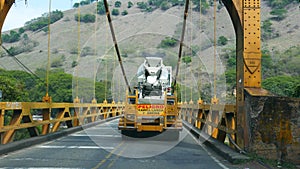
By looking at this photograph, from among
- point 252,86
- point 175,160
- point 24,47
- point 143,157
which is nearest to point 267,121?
point 252,86

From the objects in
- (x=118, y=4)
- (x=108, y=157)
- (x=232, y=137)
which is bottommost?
(x=108, y=157)

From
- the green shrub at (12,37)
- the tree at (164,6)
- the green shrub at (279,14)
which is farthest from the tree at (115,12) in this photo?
the green shrub at (279,14)

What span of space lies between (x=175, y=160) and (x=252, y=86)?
262 centimetres

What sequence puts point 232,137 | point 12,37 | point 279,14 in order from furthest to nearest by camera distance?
point 12,37 → point 279,14 → point 232,137

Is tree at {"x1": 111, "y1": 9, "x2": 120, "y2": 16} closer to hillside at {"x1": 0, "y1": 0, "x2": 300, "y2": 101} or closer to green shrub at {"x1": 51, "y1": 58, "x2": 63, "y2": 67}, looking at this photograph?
hillside at {"x1": 0, "y1": 0, "x2": 300, "y2": 101}

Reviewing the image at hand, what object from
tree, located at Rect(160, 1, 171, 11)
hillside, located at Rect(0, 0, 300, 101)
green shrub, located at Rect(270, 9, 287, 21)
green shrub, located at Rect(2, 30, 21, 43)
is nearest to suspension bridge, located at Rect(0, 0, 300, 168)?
hillside, located at Rect(0, 0, 300, 101)

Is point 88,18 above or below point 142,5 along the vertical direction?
below

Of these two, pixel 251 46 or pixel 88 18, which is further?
pixel 88 18

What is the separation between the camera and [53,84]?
3115 inches

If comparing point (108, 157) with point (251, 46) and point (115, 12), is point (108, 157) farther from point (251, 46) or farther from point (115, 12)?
point (115, 12)

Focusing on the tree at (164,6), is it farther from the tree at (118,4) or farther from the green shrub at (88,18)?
the tree at (118,4)

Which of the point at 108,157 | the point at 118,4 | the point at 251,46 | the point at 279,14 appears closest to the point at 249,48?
the point at 251,46

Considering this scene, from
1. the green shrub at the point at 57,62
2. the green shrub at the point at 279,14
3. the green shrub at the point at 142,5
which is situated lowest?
the green shrub at the point at 57,62

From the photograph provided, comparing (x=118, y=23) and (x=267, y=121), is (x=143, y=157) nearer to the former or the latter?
(x=267, y=121)
